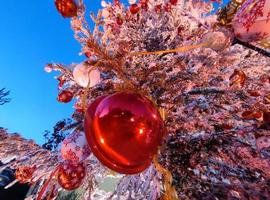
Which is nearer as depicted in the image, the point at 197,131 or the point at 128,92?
the point at 128,92

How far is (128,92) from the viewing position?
4.18ft

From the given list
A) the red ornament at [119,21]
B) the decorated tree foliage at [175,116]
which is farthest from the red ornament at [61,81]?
the red ornament at [119,21]

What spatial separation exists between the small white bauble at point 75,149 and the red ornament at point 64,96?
63 cm

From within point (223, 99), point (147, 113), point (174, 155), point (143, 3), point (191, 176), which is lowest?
point (191, 176)

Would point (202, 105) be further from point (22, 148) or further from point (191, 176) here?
point (22, 148)

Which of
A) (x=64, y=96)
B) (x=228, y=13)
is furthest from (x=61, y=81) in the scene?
(x=228, y=13)

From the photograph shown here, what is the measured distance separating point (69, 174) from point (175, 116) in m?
1.22

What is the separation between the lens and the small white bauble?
6.61 ft

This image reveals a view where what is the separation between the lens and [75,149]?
2016 mm

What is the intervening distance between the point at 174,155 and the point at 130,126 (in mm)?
1844

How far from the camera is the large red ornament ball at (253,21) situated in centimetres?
138

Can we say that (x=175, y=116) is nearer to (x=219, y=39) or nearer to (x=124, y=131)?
(x=219, y=39)

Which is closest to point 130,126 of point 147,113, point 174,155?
point 147,113

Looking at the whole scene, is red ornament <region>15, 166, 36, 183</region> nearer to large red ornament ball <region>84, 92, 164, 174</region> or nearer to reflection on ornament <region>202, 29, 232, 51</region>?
large red ornament ball <region>84, 92, 164, 174</region>
